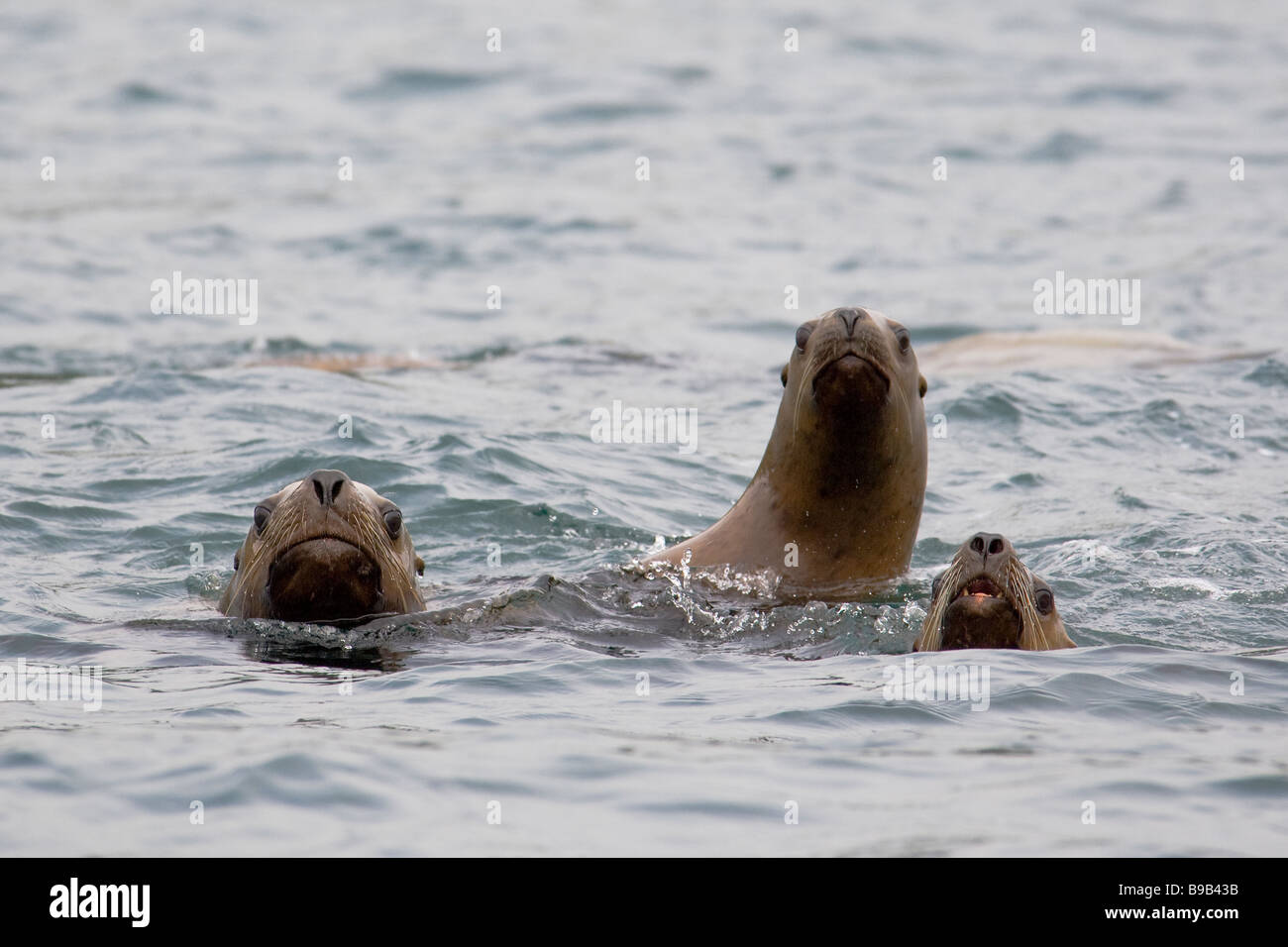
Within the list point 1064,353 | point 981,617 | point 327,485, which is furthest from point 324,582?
point 1064,353

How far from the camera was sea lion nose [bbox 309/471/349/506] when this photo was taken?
6406 mm

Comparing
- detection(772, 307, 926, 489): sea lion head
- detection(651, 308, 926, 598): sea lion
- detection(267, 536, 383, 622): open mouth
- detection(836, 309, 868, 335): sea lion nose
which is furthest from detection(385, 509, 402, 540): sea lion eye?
detection(836, 309, 868, 335): sea lion nose

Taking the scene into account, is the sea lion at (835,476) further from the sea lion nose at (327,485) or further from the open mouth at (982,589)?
the sea lion nose at (327,485)

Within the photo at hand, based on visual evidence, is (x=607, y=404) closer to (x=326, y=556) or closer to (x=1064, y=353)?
(x=1064, y=353)

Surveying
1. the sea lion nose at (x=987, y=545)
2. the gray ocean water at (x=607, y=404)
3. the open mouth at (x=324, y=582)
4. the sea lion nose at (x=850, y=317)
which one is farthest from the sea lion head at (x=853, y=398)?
the open mouth at (x=324, y=582)

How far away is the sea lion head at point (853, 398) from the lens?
23.2 feet

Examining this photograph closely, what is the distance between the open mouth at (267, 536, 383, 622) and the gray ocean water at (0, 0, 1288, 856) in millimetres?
97

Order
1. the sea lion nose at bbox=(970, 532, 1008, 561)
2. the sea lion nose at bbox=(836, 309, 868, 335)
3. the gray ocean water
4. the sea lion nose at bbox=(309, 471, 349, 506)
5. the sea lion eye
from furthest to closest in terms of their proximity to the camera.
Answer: the sea lion nose at bbox=(836, 309, 868, 335), the sea lion eye, the sea lion nose at bbox=(309, 471, 349, 506), the sea lion nose at bbox=(970, 532, 1008, 561), the gray ocean water

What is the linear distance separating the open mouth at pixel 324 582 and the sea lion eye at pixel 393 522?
18 centimetres

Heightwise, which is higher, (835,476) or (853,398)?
(853,398)

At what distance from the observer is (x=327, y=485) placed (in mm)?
6422

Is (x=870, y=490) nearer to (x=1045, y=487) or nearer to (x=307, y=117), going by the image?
(x=1045, y=487)

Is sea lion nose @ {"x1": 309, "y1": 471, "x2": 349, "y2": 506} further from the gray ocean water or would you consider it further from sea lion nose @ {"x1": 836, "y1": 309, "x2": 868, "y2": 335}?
sea lion nose @ {"x1": 836, "y1": 309, "x2": 868, "y2": 335}

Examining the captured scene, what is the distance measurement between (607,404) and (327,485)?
6.33m
